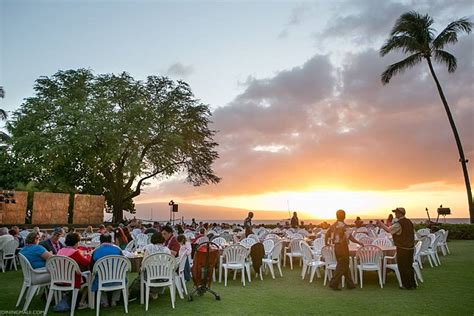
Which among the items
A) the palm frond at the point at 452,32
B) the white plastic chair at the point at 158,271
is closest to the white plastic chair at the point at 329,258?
the white plastic chair at the point at 158,271

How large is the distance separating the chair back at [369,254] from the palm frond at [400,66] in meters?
18.9

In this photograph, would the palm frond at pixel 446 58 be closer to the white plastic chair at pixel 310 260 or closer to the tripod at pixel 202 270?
the white plastic chair at pixel 310 260

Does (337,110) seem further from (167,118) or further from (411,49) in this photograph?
(167,118)

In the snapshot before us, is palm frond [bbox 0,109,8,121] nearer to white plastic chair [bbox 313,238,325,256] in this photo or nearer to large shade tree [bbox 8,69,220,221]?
large shade tree [bbox 8,69,220,221]

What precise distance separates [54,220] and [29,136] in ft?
18.2

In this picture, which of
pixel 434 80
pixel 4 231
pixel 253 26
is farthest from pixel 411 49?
pixel 4 231

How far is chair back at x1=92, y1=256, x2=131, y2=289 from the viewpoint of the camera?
6.57 m

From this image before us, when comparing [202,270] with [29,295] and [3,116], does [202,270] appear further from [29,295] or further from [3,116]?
[3,116]

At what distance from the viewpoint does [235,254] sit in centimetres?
952

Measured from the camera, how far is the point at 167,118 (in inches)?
1116

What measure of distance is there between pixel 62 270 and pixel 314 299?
15.8ft

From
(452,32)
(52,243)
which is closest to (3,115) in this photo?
(52,243)

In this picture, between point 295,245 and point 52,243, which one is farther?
point 295,245

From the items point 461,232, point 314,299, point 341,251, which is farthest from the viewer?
point 461,232
